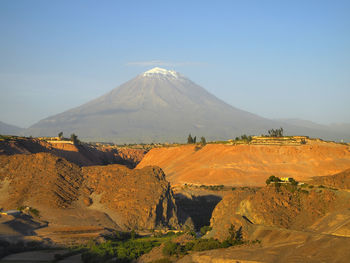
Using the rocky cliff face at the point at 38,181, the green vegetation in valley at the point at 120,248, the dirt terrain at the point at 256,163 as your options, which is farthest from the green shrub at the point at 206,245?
the dirt terrain at the point at 256,163

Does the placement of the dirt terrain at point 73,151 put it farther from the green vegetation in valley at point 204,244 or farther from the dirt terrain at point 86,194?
the green vegetation in valley at point 204,244

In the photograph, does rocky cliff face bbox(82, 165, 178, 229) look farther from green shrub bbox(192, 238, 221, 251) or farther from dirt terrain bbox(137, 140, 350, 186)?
dirt terrain bbox(137, 140, 350, 186)

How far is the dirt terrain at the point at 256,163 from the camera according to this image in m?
65.6

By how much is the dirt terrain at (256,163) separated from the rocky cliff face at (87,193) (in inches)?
930

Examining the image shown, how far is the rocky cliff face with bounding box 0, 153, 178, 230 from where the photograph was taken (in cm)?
3862

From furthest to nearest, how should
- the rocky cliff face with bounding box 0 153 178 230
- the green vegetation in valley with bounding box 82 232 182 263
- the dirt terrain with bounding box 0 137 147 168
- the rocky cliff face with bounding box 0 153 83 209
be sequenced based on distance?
1. the dirt terrain with bounding box 0 137 147 168
2. the rocky cliff face with bounding box 0 153 83 209
3. the rocky cliff face with bounding box 0 153 178 230
4. the green vegetation in valley with bounding box 82 232 182 263

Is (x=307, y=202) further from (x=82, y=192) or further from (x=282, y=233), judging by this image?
(x=82, y=192)

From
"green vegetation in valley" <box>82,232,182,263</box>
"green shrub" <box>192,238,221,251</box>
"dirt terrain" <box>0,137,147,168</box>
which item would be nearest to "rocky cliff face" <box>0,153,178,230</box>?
"green vegetation in valley" <box>82,232,182,263</box>

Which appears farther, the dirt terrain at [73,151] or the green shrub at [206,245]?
the dirt terrain at [73,151]

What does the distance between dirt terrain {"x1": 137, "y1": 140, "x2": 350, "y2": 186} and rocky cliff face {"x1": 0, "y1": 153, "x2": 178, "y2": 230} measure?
2362 centimetres

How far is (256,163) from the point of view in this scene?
70.4 meters

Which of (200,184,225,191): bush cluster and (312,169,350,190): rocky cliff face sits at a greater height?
(312,169,350,190): rocky cliff face

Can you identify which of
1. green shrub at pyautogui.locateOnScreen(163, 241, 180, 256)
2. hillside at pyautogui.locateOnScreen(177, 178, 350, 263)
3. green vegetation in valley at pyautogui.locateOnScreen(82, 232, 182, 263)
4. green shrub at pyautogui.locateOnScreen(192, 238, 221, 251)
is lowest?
green vegetation in valley at pyautogui.locateOnScreen(82, 232, 182, 263)

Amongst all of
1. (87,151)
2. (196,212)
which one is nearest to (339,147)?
(196,212)
